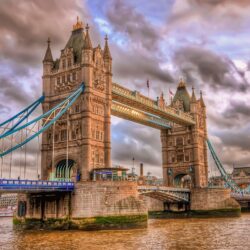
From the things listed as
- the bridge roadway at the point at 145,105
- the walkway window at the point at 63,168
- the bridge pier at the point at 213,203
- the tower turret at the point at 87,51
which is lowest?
the bridge pier at the point at 213,203

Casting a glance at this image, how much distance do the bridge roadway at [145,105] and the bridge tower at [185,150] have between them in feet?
9.21

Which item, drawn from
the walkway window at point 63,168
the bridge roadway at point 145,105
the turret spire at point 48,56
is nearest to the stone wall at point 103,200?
the walkway window at point 63,168

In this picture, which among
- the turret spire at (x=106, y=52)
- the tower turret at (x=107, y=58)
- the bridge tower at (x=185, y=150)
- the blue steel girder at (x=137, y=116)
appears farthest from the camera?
the bridge tower at (x=185, y=150)

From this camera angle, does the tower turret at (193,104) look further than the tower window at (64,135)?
Yes

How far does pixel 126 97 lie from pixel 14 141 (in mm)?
22160

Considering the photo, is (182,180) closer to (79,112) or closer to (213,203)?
(213,203)

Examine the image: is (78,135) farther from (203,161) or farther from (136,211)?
(203,161)

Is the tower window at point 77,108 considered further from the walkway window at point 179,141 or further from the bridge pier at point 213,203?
the walkway window at point 179,141

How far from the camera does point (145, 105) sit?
225 feet

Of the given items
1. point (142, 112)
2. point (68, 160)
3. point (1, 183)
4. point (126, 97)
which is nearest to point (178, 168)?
point (142, 112)

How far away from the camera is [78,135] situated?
54438mm

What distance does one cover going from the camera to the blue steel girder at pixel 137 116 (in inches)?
2522

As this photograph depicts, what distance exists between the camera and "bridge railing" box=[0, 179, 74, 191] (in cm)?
3966

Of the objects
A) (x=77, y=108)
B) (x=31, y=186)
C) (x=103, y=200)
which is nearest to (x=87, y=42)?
(x=77, y=108)
